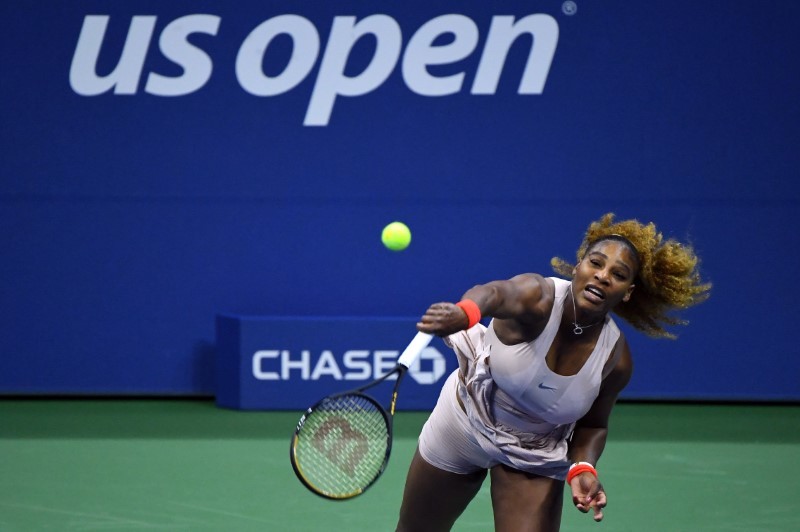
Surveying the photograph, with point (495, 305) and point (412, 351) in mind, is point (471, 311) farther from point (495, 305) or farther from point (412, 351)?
point (412, 351)

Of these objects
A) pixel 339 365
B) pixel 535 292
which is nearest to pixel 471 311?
pixel 535 292

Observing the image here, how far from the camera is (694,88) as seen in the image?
25.9 feet

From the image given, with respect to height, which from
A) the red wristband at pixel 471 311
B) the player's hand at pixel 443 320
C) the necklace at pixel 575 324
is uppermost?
the necklace at pixel 575 324

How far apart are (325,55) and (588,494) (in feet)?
15.8

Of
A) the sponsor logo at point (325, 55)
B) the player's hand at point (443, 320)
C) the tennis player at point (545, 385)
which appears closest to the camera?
the player's hand at point (443, 320)

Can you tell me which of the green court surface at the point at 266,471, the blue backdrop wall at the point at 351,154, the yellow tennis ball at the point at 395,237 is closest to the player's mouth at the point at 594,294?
the green court surface at the point at 266,471

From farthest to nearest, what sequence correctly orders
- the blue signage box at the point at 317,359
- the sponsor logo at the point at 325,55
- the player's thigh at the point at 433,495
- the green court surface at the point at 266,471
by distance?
the sponsor logo at the point at 325,55 < the blue signage box at the point at 317,359 < the green court surface at the point at 266,471 < the player's thigh at the point at 433,495

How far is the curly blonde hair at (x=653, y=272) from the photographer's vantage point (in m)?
3.74

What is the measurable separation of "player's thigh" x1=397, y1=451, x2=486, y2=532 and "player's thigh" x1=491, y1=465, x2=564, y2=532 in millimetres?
121

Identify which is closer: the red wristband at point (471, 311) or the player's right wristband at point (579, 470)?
the red wristband at point (471, 311)

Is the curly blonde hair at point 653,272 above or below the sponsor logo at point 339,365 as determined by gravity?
above

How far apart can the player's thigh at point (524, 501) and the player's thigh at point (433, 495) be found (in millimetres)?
121

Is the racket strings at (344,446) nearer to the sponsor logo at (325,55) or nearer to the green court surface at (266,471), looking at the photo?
the green court surface at (266,471)

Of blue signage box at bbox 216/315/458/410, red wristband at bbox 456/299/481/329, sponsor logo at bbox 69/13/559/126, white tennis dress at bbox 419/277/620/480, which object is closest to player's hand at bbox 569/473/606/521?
white tennis dress at bbox 419/277/620/480
